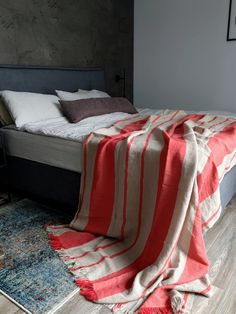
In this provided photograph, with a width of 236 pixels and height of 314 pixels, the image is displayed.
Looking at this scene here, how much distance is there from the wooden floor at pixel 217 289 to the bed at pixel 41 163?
10.2 inches

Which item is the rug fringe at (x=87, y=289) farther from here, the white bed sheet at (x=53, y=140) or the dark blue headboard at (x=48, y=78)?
the dark blue headboard at (x=48, y=78)

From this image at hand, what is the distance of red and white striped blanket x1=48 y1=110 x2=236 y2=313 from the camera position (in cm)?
139

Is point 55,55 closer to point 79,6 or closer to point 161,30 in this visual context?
point 79,6

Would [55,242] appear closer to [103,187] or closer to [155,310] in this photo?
[103,187]

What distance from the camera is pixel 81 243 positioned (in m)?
1.76

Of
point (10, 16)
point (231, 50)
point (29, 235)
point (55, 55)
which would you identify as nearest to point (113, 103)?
point (55, 55)

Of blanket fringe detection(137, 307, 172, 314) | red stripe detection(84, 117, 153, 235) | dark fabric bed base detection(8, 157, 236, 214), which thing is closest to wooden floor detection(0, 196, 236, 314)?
blanket fringe detection(137, 307, 172, 314)

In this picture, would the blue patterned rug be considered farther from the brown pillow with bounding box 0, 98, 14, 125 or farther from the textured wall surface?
the textured wall surface

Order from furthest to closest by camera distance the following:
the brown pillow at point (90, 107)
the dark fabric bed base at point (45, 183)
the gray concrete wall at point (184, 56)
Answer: the gray concrete wall at point (184, 56) → the brown pillow at point (90, 107) → the dark fabric bed base at point (45, 183)

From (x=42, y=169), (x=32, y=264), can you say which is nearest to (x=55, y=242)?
(x=32, y=264)

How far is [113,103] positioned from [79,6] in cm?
143

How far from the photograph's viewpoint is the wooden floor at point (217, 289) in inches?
51.0

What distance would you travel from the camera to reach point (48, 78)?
295cm

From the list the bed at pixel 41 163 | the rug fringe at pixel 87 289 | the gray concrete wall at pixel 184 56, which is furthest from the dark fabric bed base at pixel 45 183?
the gray concrete wall at pixel 184 56
